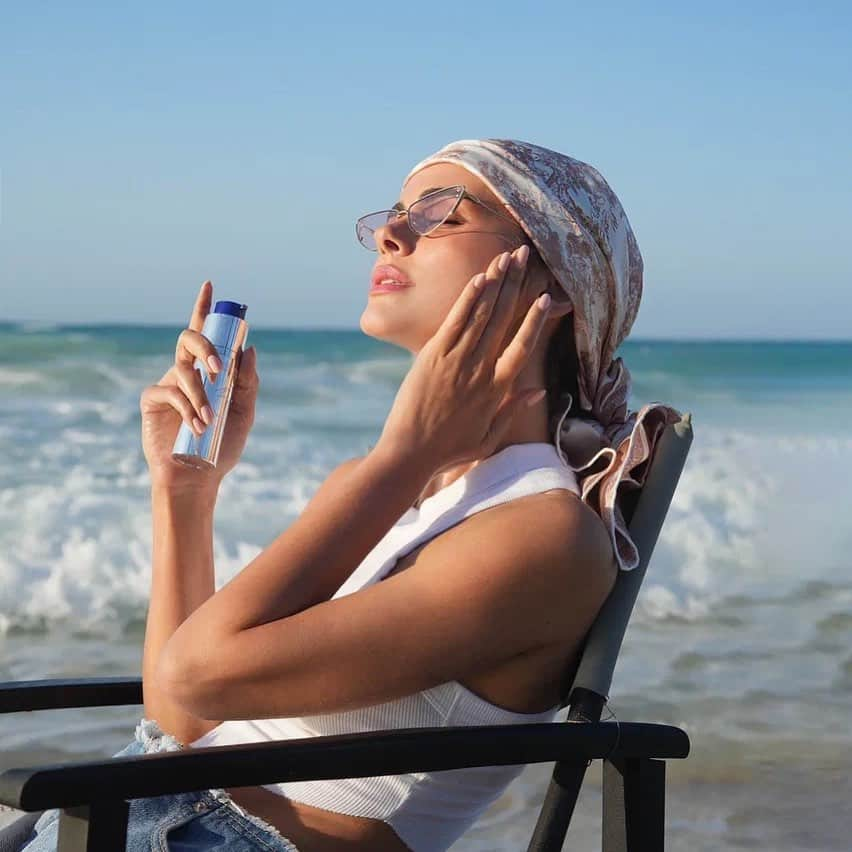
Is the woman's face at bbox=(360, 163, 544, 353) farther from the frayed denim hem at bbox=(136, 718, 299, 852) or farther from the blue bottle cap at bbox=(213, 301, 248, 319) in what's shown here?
the frayed denim hem at bbox=(136, 718, 299, 852)

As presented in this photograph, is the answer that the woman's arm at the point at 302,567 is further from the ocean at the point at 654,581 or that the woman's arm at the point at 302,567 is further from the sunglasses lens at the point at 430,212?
the ocean at the point at 654,581

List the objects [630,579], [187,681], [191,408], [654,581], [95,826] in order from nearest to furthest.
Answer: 1. [95,826]
2. [187,681]
3. [630,579]
4. [191,408]
5. [654,581]

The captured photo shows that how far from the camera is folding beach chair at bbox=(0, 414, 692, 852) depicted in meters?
1.84

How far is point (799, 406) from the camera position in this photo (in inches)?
894

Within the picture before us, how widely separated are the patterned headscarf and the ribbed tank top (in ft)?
→ 0.28

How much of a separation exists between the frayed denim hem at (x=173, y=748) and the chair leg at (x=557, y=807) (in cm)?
39

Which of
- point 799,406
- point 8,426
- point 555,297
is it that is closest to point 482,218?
point 555,297

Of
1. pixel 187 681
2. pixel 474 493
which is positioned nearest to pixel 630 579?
pixel 474 493

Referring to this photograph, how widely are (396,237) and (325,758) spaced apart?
0.93 meters

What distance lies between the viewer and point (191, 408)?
257 cm

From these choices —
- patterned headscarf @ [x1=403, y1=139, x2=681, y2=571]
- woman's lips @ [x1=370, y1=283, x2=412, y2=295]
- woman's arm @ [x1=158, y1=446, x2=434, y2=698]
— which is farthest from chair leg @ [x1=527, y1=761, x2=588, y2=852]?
woman's lips @ [x1=370, y1=283, x2=412, y2=295]

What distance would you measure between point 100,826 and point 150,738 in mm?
636

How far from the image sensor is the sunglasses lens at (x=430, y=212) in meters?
2.45

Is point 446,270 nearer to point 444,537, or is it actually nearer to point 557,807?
point 444,537
